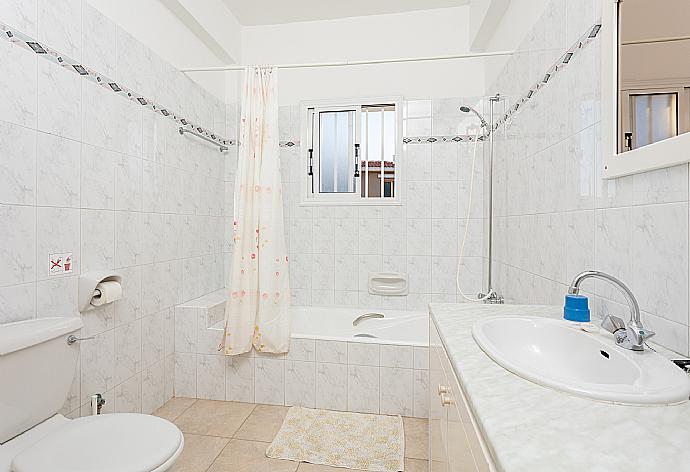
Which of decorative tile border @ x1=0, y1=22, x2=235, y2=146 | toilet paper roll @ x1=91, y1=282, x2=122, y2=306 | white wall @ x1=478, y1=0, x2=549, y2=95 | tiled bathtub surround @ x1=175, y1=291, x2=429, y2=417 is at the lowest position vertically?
tiled bathtub surround @ x1=175, y1=291, x2=429, y2=417

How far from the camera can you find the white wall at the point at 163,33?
2.21m

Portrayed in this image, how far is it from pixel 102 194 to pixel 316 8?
2192mm

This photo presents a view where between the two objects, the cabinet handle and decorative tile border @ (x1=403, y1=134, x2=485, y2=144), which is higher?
decorative tile border @ (x1=403, y1=134, x2=485, y2=144)

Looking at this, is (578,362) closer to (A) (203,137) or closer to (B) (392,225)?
(B) (392,225)

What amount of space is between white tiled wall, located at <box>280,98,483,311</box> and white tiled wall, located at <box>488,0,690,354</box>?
534 millimetres

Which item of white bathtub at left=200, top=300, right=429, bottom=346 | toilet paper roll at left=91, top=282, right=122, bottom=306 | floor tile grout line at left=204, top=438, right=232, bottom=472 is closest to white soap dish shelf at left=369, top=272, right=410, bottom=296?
white bathtub at left=200, top=300, right=429, bottom=346

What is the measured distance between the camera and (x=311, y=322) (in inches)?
128

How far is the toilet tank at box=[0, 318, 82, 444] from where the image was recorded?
1.37 meters

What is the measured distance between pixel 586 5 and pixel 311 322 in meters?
2.58

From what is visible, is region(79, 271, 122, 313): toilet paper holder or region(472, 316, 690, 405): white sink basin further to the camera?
region(79, 271, 122, 313): toilet paper holder

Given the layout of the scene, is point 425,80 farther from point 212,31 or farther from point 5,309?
point 5,309

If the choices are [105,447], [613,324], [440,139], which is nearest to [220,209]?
[440,139]

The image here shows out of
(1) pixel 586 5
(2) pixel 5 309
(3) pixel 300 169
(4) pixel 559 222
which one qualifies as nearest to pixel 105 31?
(2) pixel 5 309

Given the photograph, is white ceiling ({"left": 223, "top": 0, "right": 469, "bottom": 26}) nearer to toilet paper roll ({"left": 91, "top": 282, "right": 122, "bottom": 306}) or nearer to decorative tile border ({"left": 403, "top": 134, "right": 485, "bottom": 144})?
decorative tile border ({"left": 403, "top": 134, "right": 485, "bottom": 144})
